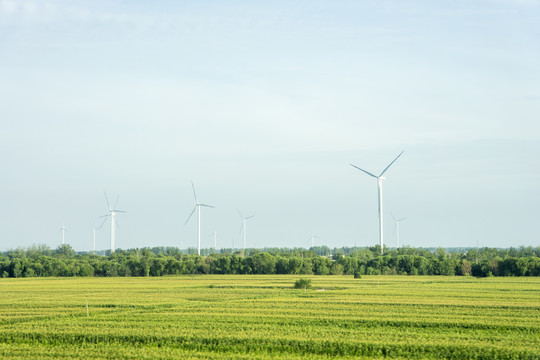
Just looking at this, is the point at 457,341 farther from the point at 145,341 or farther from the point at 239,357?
the point at 145,341

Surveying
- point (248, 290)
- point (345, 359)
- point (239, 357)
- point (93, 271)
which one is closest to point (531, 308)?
point (345, 359)

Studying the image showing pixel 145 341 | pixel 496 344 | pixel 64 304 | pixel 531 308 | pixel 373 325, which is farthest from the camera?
pixel 64 304

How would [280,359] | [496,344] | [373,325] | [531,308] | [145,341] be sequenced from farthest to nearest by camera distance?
[531,308] < [373,325] < [145,341] < [496,344] < [280,359]

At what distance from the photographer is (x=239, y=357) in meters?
41.1

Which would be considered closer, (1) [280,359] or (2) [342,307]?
(1) [280,359]

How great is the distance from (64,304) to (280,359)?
44956 millimetres

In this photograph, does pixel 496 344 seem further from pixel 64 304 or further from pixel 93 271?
pixel 93 271

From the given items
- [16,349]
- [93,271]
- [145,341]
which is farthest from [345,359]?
[93,271]

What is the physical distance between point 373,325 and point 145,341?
19821 mm

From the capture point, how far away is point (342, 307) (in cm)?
6838

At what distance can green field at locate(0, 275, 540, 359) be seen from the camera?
43.2 metres

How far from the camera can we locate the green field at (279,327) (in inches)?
1700

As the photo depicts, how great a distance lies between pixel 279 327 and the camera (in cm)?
5262

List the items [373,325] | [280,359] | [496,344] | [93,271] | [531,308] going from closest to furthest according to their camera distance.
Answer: [280,359]
[496,344]
[373,325]
[531,308]
[93,271]
